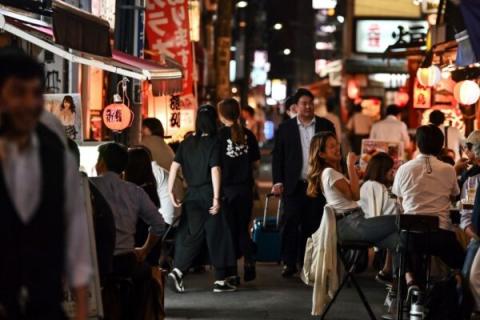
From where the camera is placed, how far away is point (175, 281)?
481 inches

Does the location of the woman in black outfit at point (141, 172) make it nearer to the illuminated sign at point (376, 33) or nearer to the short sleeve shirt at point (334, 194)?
the short sleeve shirt at point (334, 194)

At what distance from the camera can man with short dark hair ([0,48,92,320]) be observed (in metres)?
4.28

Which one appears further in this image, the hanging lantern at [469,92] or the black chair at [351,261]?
the hanging lantern at [469,92]

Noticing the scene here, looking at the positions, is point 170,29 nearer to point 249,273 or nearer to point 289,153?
point 289,153

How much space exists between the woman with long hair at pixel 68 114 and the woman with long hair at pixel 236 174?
203cm

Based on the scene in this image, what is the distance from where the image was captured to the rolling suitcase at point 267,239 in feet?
46.1

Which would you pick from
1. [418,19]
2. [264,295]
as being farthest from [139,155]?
[418,19]

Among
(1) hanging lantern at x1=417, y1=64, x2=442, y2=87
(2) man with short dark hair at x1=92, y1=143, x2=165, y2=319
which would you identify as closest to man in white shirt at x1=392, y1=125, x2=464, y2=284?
(2) man with short dark hair at x1=92, y1=143, x2=165, y2=319

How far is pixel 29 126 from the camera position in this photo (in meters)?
4.29

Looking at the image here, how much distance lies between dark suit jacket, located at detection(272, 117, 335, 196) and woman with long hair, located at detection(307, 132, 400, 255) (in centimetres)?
139

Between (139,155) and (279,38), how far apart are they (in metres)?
95.0

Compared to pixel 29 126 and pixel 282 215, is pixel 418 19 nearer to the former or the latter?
pixel 282 215

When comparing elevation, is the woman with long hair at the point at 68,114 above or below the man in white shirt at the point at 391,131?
above

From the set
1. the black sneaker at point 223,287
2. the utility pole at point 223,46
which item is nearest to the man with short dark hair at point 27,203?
the black sneaker at point 223,287
